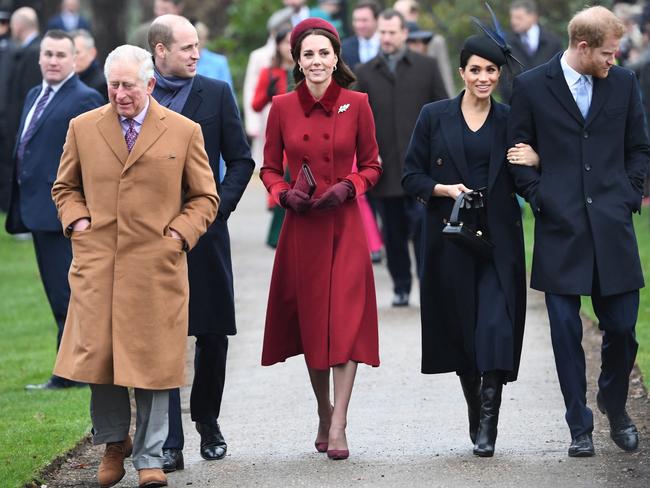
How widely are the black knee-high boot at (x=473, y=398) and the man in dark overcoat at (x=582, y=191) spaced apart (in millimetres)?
451

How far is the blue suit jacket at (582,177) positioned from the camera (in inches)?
296

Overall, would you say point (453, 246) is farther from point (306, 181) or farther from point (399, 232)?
point (399, 232)

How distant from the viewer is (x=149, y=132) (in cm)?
708

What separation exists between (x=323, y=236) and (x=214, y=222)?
1.84ft

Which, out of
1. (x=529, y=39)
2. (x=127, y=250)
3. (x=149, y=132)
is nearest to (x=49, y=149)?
(x=149, y=132)

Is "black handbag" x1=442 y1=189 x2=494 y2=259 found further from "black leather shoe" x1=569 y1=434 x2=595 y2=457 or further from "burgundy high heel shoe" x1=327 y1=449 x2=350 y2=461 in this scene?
"burgundy high heel shoe" x1=327 y1=449 x2=350 y2=461

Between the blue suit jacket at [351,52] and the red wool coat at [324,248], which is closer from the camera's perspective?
the red wool coat at [324,248]

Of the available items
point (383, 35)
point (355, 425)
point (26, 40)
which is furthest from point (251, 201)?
point (355, 425)

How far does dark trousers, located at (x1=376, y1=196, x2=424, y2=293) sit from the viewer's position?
1269cm

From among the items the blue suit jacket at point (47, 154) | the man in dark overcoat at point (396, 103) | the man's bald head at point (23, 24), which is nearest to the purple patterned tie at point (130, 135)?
the blue suit jacket at point (47, 154)

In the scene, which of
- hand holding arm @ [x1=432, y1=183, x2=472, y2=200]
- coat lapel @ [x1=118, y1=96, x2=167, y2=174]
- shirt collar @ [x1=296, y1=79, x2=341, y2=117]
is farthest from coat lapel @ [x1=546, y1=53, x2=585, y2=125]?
coat lapel @ [x1=118, y1=96, x2=167, y2=174]

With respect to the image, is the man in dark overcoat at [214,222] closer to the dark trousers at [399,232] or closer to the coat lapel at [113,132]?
the coat lapel at [113,132]

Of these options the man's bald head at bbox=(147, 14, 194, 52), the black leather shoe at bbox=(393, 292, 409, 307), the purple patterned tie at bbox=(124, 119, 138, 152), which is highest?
the man's bald head at bbox=(147, 14, 194, 52)

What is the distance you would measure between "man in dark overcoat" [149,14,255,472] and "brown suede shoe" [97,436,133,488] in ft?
1.25
